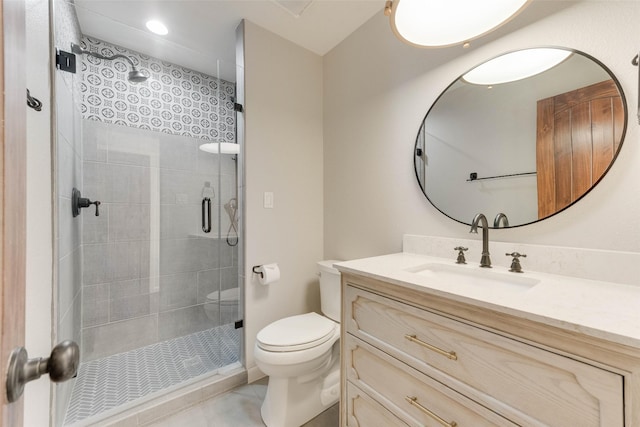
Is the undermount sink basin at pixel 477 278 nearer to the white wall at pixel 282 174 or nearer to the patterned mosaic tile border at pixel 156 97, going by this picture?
the white wall at pixel 282 174

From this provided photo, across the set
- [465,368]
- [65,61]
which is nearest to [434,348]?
[465,368]

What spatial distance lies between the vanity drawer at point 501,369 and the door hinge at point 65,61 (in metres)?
1.86

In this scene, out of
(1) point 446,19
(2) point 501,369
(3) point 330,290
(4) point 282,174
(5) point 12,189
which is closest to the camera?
(5) point 12,189

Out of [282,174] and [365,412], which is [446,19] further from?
[365,412]

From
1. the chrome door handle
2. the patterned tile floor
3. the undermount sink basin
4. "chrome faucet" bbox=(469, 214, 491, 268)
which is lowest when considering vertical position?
the patterned tile floor

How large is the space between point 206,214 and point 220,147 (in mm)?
574

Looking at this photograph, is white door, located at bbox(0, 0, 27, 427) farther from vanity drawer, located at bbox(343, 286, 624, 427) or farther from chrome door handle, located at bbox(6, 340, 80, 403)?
vanity drawer, located at bbox(343, 286, 624, 427)

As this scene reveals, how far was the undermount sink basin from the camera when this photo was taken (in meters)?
0.97

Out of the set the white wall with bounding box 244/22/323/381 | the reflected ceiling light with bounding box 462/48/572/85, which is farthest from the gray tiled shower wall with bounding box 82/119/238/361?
the reflected ceiling light with bounding box 462/48/572/85

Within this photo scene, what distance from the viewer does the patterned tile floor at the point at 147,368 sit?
4.81 feet

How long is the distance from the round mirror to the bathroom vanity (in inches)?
13.1

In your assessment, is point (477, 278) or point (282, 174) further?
point (282, 174)

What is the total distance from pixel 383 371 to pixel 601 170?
1107 mm

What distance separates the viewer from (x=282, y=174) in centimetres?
194
